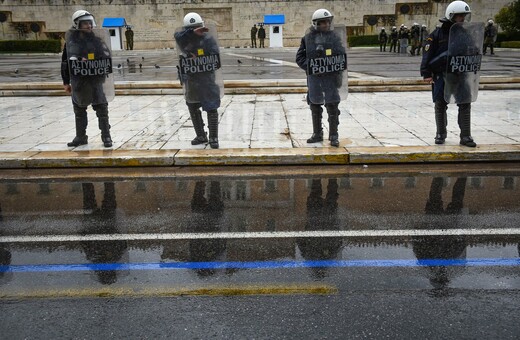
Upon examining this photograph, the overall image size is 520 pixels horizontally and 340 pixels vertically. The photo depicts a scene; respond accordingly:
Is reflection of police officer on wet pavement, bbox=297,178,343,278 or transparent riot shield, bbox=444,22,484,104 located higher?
transparent riot shield, bbox=444,22,484,104

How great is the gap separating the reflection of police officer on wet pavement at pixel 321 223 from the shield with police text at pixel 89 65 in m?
3.89

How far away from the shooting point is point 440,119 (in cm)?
760

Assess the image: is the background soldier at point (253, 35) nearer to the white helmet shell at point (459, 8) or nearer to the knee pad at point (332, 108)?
the knee pad at point (332, 108)

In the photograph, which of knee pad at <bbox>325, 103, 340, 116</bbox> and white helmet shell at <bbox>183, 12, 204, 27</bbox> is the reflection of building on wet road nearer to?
knee pad at <bbox>325, 103, 340, 116</bbox>

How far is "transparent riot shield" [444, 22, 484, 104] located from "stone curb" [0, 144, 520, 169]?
88 centimetres

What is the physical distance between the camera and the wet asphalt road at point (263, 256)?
3.13 metres

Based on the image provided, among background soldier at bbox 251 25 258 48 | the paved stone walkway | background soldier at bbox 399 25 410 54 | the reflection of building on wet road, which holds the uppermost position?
background soldier at bbox 251 25 258 48

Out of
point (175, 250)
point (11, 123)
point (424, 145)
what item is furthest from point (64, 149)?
point (424, 145)

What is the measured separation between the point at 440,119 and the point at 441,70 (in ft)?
2.50

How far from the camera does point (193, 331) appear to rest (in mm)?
3035

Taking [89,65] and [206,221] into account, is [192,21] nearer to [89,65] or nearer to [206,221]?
[89,65]

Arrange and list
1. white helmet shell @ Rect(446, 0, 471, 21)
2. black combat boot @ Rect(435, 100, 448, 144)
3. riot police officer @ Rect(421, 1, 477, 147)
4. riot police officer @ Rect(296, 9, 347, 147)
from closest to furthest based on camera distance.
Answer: white helmet shell @ Rect(446, 0, 471, 21)
riot police officer @ Rect(421, 1, 477, 147)
riot police officer @ Rect(296, 9, 347, 147)
black combat boot @ Rect(435, 100, 448, 144)

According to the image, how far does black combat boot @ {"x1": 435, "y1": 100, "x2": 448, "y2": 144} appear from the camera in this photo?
7.57m

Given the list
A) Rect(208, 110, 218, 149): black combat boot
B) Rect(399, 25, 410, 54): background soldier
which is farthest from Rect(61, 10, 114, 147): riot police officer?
Rect(399, 25, 410, 54): background soldier
